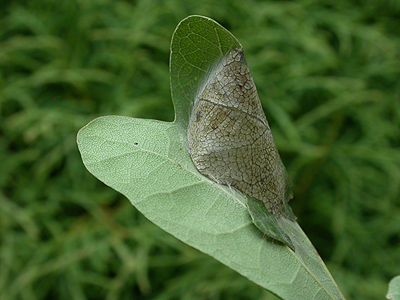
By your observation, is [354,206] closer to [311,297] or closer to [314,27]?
[314,27]

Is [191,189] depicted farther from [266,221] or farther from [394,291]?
[394,291]

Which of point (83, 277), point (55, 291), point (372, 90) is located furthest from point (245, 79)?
point (372, 90)

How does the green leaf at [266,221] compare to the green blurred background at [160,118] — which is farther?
the green blurred background at [160,118]

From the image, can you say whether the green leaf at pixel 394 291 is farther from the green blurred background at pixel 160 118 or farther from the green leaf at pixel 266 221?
the green blurred background at pixel 160 118

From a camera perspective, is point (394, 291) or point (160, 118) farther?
point (160, 118)

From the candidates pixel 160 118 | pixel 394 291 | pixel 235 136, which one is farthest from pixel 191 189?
pixel 160 118

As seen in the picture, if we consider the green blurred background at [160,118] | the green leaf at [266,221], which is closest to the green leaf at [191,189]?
the green leaf at [266,221]
